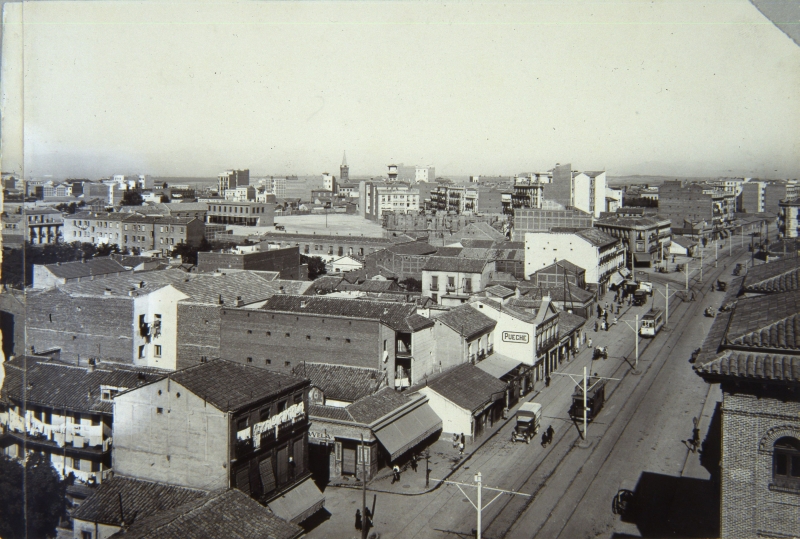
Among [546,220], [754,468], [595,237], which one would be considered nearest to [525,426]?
[754,468]

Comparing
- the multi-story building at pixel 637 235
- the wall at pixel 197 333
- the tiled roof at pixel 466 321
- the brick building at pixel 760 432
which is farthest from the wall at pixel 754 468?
the multi-story building at pixel 637 235

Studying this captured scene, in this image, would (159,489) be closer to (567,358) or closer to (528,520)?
(528,520)

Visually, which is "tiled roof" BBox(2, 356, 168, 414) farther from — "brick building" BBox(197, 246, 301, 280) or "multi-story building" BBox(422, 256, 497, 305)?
"brick building" BBox(197, 246, 301, 280)

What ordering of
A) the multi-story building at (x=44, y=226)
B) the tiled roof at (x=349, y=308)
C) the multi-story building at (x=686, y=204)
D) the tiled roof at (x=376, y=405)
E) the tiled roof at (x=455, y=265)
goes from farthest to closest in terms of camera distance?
the multi-story building at (x=686, y=204)
the multi-story building at (x=44, y=226)
the tiled roof at (x=455, y=265)
the tiled roof at (x=349, y=308)
the tiled roof at (x=376, y=405)

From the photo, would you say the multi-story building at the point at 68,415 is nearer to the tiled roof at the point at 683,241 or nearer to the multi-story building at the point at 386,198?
the tiled roof at the point at 683,241

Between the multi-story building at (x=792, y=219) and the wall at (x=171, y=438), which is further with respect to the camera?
the multi-story building at (x=792, y=219)

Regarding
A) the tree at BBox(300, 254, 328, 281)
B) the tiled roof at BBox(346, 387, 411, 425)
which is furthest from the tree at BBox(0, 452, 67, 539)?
the tree at BBox(300, 254, 328, 281)

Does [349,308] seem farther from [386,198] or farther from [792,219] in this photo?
[386,198]

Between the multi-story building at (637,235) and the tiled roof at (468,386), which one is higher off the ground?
the multi-story building at (637,235)
